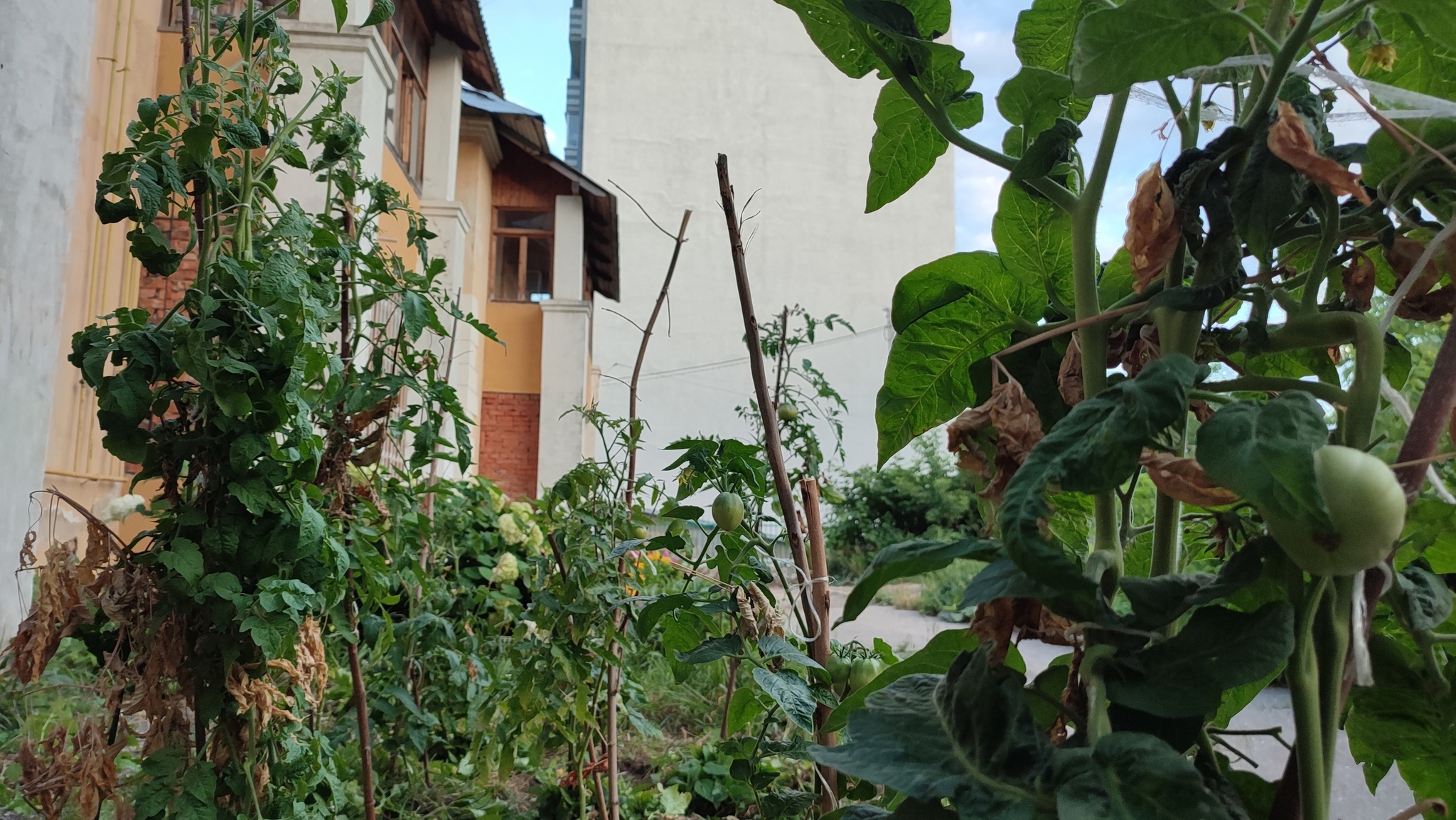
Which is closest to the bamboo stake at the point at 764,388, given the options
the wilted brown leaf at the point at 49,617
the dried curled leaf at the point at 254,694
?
the dried curled leaf at the point at 254,694

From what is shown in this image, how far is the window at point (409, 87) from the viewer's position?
6465mm

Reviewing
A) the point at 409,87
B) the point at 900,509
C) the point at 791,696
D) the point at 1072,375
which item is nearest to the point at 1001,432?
the point at 1072,375

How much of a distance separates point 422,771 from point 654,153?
45.7ft

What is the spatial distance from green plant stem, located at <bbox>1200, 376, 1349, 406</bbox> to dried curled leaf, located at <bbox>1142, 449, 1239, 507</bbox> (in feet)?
0.21

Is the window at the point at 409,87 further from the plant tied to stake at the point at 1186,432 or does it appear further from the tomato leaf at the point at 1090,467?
the tomato leaf at the point at 1090,467

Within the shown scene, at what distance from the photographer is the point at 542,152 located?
958cm

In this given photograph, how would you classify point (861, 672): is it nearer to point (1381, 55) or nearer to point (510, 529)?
point (1381, 55)

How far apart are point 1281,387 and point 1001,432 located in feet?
0.43

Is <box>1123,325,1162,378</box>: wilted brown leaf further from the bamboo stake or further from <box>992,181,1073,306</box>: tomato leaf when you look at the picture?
the bamboo stake

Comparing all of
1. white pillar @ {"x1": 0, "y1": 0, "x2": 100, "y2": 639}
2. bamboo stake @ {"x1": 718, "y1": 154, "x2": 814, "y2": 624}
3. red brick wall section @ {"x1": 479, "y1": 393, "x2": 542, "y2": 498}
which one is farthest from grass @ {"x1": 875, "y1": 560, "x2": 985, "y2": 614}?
bamboo stake @ {"x1": 718, "y1": 154, "x2": 814, "y2": 624}

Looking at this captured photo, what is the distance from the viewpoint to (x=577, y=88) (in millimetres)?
16938

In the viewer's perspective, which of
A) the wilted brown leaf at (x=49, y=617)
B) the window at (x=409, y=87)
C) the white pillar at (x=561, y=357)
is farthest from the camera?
the white pillar at (x=561, y=357)

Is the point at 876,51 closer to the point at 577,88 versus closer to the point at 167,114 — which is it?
the point at 167,114

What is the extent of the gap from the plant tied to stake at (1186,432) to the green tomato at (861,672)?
12.0 inches
